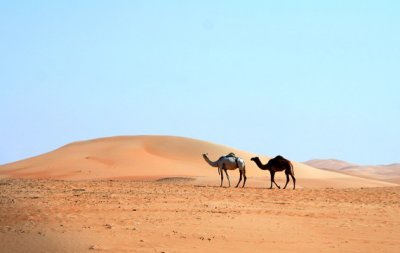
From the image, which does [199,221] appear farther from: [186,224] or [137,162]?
[137,162]

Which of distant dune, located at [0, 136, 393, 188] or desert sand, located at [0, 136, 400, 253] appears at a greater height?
distant dune, located at [0, 136, 393, 188]

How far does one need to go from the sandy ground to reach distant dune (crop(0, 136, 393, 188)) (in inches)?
924

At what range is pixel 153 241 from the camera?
487 inches

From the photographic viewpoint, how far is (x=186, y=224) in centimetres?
1437

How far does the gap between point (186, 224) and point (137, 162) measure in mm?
38853

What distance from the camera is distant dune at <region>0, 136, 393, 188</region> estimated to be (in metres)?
47.1

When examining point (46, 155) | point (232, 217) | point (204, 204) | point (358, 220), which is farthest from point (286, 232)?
point (46, 155)

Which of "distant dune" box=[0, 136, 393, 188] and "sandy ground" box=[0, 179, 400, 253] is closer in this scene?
"sandy ground" box=[0, 179, 400, 253]

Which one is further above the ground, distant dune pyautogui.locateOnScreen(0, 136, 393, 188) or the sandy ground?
distant dune pyautogui.locateOnScreen(0, 136, 393, 188)

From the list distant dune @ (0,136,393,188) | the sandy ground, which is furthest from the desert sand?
distant dune @ (0,136,393,188)

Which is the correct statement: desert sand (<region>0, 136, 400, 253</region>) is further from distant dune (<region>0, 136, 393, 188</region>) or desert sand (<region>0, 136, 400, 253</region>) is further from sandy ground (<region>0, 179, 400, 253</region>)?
distant dune (<region>0, 136, 393, 188</region>)

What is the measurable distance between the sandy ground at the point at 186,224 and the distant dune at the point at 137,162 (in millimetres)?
23473

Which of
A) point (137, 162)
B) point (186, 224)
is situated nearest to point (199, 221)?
point (186, 224)

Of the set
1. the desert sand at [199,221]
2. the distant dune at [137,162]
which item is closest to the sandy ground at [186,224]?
the desert sand at [199,221]
